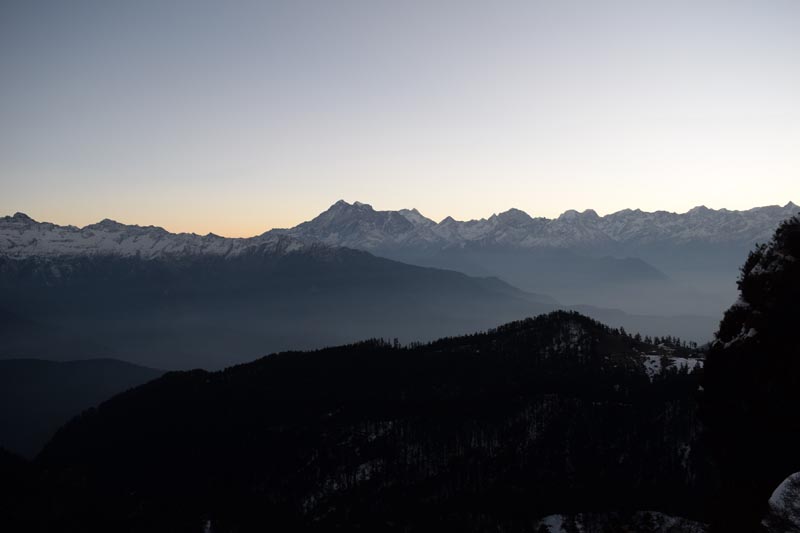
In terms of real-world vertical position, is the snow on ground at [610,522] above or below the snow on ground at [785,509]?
below

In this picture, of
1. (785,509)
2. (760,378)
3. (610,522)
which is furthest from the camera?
(610,522)

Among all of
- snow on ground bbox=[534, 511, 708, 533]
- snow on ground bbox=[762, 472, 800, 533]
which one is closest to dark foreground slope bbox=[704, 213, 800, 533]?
snow on ground bbox=[762, 472, 800, 533]

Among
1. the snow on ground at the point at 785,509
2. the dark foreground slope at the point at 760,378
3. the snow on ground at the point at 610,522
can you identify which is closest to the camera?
the snow on ground at the point at 785,509

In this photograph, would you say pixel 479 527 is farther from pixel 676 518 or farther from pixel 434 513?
pixel 676 518

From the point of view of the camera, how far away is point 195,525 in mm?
182000

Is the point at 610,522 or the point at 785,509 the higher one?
the point at 785,509

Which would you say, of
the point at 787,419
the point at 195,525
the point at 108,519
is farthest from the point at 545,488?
the point at 787,419

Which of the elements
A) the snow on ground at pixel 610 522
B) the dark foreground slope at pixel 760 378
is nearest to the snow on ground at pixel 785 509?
the dark foreground slope at pixel 760 378

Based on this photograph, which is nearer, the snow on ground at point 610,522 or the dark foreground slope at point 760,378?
the dark foreground slope at point 760,378

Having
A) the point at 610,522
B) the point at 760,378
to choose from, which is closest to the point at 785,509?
the point at 760,378

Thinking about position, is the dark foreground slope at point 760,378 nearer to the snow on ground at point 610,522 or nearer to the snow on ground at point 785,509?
the snow on ground at point 785,509

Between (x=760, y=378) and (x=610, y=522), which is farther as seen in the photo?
(x=610, y=522)

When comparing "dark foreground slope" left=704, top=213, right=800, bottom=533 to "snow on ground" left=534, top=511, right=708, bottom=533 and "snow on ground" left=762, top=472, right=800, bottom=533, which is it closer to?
"snow on ground" left=762, top=472, right=800, bottom=533

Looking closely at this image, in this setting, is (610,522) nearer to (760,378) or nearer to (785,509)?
(760,378)
